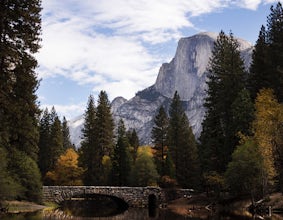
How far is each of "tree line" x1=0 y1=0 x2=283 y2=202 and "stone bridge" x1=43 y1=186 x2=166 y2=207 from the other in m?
5.13

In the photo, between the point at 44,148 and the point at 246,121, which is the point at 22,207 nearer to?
the point at 246,121

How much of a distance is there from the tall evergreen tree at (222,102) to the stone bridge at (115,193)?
8225 millimetres

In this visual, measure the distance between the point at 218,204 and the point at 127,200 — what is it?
13213 mm

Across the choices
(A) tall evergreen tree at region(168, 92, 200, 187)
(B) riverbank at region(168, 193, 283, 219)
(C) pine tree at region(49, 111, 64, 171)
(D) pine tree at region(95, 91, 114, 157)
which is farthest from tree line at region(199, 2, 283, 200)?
(C) pine tree at region(49, 111, 64, 171)

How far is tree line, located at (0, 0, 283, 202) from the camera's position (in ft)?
69.2

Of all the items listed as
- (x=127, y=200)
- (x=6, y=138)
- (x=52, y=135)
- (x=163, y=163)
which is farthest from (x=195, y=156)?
(x=6, y=138)

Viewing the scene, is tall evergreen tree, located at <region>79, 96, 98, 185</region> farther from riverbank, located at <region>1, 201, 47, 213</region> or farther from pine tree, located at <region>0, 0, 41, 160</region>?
pine tree, located at <region>0, 0, 41, 160</region>

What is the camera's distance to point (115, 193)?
180 ft

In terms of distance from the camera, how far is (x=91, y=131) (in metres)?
73.8

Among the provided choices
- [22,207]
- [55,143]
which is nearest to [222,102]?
[22,207]

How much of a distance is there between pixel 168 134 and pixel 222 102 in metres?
18.9

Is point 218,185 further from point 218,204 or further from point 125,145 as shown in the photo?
point 125,145

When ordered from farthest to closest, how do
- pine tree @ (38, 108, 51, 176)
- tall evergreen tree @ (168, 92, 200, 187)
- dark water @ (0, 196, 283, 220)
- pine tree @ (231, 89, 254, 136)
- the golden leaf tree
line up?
pine tree @ (38, 108, 51, 176)
the golden leaf tree
tall evergreen tree @ (168, 92, 200, 187)
pine tree @ (231, 89, 254, 136)
dark water @ (0, 196, 283, 220)

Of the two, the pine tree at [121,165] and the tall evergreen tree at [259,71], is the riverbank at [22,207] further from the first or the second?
the tall evergreen tree at [259,71]
